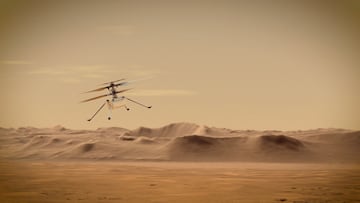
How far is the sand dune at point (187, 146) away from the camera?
38250 millimetres

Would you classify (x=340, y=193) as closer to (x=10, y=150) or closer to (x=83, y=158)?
(x=83, y=158)

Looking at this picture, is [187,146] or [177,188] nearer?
[177,188]

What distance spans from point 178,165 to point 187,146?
10211 millimetres

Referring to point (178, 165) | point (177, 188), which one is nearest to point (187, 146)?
point (178, 165)

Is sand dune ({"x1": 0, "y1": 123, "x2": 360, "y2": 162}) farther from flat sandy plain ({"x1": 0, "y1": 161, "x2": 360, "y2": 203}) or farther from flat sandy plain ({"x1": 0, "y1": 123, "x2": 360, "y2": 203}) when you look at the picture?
flat sandy plain ({"x1": 0, "y1": 161, "x2": 360, "y2": 203})

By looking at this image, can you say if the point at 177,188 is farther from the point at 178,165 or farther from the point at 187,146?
the point at 187,146

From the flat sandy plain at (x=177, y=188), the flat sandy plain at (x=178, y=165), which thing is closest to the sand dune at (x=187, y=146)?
the flat sandy plain at (x=178, y=165)

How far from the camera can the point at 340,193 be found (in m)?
15.5

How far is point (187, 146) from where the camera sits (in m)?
40.2

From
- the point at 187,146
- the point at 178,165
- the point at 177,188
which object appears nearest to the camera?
the point at 177,188

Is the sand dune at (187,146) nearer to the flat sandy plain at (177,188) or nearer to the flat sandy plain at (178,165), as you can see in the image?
the flat sandy plain at (178,165)

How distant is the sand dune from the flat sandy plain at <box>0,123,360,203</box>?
8 centimetres

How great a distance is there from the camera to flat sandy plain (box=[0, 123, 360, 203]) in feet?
50.6

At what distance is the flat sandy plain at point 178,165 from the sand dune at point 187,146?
77mm
